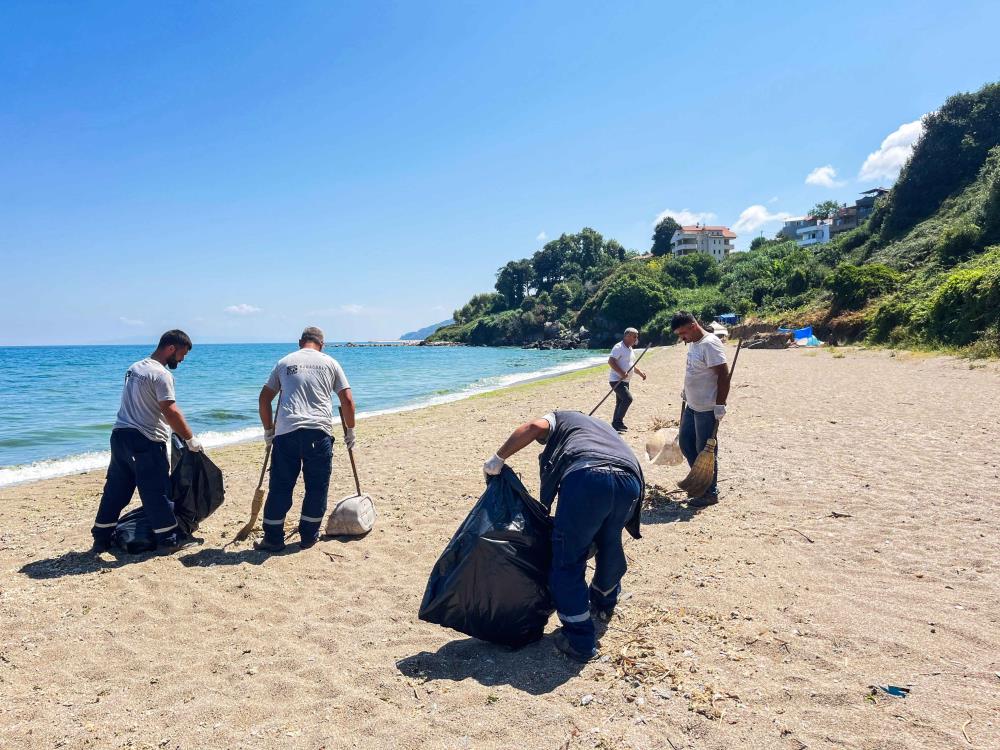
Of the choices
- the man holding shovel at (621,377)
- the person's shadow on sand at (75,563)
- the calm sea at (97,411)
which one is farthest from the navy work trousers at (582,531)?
the calm sea at (97,411)

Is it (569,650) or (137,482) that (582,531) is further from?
(137,482)

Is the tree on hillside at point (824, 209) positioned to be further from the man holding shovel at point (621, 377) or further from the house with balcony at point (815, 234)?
the man holding shovel at point (621, 377)

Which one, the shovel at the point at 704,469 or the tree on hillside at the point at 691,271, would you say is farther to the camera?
the tree on hillside at the point at 691,271

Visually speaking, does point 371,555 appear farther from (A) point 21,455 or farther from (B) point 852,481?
(A) point 21,455

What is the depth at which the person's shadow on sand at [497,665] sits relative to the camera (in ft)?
10.4

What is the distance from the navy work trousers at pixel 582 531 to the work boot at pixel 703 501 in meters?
2.80

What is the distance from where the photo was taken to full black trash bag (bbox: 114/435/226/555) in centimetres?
523

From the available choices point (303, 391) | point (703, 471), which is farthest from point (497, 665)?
point (703, 471)

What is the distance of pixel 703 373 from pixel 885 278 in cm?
3017

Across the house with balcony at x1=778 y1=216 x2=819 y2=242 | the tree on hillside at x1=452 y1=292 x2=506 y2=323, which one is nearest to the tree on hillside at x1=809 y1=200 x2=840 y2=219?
the house with balcony at x1=778 y1=216 x2=819 y2=242

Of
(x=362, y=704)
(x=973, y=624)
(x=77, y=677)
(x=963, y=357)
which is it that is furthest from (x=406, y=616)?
(x=963, y=357)

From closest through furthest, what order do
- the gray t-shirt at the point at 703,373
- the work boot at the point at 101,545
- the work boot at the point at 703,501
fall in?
the work boot at the point at 101,545, the gray t-shirt at the point at 703,373, the work boot at the point at 703,501

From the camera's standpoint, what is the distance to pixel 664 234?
309 feet

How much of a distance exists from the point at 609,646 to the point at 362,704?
147cm
